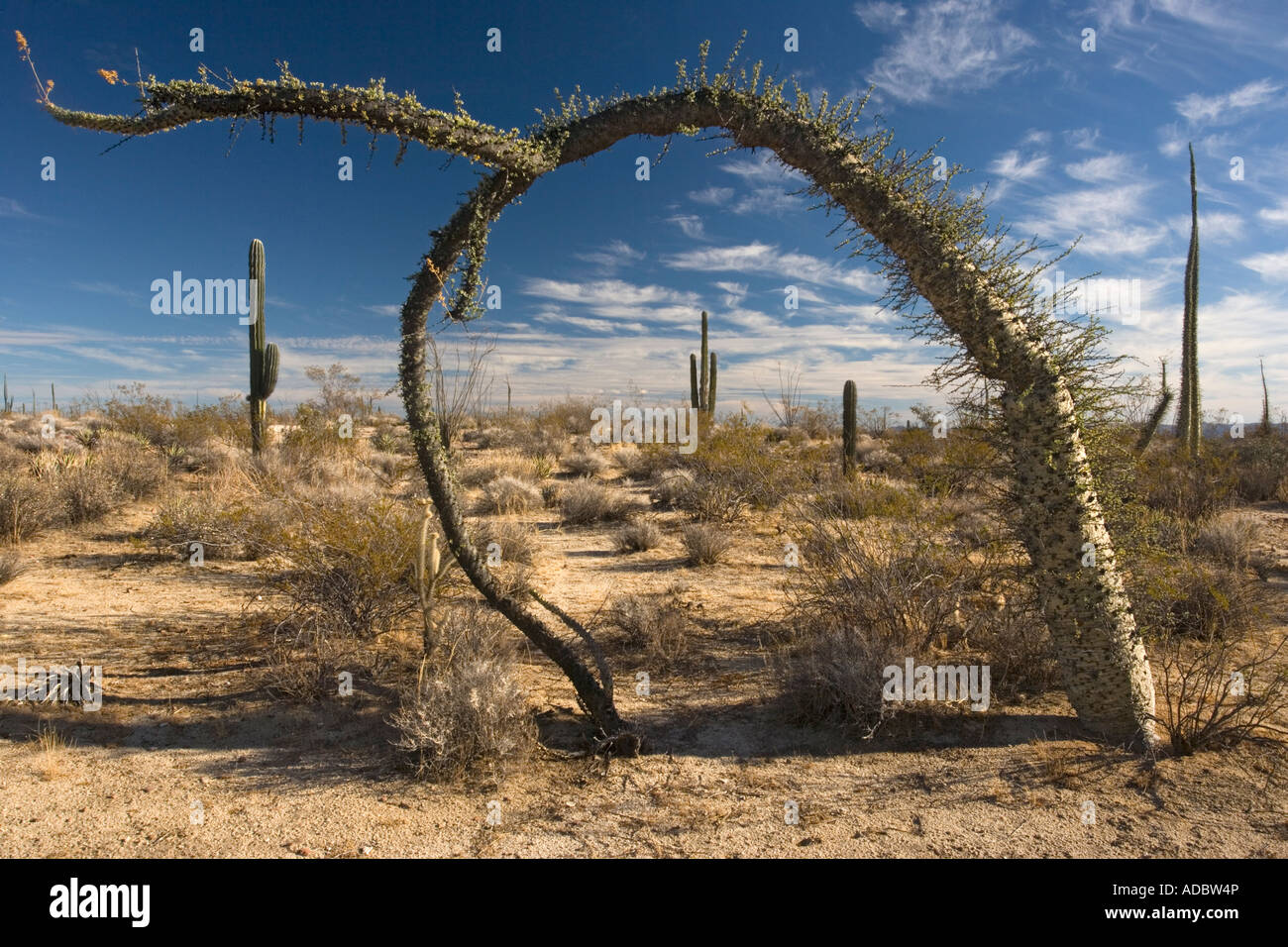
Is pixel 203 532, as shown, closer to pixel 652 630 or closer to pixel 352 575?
pixel 352 575

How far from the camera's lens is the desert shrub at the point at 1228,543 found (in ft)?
23.8

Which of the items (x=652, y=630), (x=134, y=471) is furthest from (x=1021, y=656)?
(x=134, y=471)

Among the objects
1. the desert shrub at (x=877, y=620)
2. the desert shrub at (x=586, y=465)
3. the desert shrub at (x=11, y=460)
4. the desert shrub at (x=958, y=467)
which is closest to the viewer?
the desert shrub at (x=958, y=467)

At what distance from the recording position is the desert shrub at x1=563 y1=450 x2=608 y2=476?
15578 mm

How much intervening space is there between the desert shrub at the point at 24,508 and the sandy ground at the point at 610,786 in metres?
4.03

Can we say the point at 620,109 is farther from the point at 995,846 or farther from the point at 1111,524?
the point at 995,846

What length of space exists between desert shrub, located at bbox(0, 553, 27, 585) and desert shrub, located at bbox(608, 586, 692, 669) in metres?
5.83

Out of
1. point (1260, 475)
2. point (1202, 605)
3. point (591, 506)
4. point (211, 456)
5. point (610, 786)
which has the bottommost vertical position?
point (610, 786)

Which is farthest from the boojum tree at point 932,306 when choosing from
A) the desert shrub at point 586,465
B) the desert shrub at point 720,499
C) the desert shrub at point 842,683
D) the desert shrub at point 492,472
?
the desert shrub at point 586,465

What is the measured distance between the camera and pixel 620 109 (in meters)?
3.45

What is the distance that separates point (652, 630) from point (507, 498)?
640 centimetres

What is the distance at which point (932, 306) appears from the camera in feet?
11.9

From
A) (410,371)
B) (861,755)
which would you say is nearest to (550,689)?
(861,755)

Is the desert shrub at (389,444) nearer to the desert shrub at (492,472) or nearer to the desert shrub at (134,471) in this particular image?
the desert shrub at (492,472)
